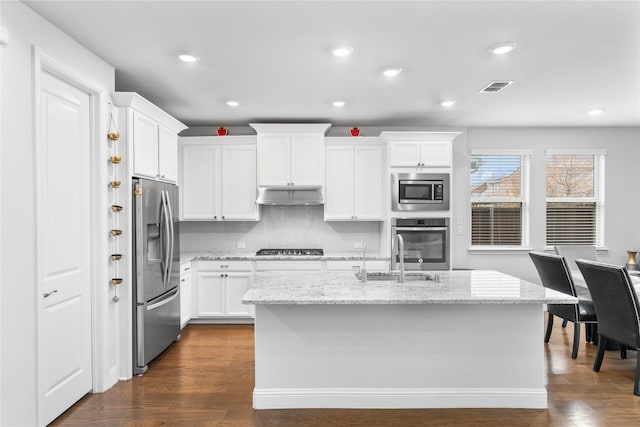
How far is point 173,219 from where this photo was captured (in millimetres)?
4145

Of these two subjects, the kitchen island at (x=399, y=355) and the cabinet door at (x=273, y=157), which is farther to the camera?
the cabinet door at (x=273, y=157)

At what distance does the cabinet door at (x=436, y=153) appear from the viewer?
16.8 feet

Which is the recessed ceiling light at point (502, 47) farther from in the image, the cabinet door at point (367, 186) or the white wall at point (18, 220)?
the white wall at point (18, 220)

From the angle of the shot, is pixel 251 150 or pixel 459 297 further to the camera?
pixel 251 150

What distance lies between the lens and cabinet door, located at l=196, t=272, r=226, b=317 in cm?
501

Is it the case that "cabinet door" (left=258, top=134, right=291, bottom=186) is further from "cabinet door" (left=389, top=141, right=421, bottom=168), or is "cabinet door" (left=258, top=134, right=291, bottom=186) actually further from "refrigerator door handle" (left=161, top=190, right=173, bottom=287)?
"refrigerator door handle" (left=161, top=190, right=173, bottom=287)

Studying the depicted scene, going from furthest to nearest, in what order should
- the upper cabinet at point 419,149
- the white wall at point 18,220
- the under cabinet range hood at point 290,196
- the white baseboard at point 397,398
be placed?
the under cabinet range hood at point 290,196 < the upper cabinet at point 419,149 < the white baseboard at point 397,398 < the white wall at point 18,220

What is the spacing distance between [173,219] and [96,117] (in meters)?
1.31

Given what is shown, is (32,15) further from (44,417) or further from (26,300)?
(44,417)

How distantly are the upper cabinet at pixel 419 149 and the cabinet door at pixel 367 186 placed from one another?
0.30m

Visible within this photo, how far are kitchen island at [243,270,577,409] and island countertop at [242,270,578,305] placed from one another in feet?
0.24

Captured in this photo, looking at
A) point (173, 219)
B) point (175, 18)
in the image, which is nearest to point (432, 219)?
point (173, 219)

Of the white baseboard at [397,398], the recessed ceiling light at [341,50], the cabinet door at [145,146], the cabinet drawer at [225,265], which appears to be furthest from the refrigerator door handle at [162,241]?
the recessed ceiling light at [341,50]

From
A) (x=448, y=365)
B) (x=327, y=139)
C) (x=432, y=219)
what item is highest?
(x=327, y=139)
